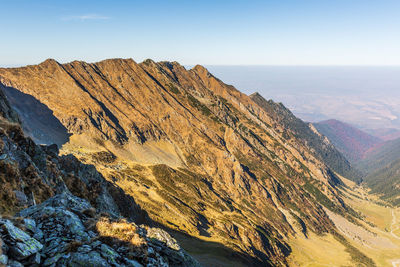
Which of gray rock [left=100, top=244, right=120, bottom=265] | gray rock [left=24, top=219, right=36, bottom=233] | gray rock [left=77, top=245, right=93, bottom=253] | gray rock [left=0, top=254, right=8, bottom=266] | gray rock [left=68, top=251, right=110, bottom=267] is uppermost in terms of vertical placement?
gray rock [left=0, top=254, right=8, bottom=266]

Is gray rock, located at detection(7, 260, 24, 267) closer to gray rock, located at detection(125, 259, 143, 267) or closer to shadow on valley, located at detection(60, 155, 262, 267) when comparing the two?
shadow on valley, located at detection(60, 155, 262, 267)

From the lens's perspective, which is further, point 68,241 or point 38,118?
point 38,118

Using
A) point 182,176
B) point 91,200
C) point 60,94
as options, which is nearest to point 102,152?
point 182,176

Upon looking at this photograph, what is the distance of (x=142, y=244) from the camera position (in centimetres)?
→ 1705

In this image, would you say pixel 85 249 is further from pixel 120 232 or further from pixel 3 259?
pixel 3 259

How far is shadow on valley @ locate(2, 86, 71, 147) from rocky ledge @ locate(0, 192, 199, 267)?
6430 inches

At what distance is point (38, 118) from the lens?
172500mm

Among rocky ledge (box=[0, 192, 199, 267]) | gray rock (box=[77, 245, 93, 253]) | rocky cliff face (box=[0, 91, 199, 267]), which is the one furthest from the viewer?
gray rock (box=[77, 245, 93, 253])

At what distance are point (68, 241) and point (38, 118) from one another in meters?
190

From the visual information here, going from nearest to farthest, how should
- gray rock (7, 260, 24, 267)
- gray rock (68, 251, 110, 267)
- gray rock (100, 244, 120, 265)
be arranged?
gray rock (7, 260, 24, 267) → gray rock (68, 251, 110, 267) → gray rock (100, 244, 120, 265)

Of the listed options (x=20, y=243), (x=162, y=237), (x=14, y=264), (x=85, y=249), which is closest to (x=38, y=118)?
(x=162, y=237)

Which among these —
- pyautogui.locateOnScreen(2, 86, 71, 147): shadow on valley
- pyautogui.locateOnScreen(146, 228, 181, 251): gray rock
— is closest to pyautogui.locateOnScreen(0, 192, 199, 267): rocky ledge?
pyautogui.locateOnScreen(146, 228, 181, 251): gray rock

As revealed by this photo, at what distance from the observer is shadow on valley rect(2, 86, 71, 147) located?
160625 mm

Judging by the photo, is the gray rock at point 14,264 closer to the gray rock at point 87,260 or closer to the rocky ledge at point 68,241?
the rocky ledge at point 68,241
